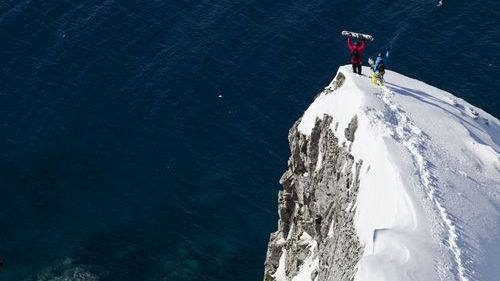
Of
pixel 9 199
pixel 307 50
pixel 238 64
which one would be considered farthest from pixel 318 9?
pixel 9 199

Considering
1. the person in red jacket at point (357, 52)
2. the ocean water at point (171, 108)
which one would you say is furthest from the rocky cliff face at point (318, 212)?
the ocean water at point (171, 108)

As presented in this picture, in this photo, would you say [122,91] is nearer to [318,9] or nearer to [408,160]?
[318,9]

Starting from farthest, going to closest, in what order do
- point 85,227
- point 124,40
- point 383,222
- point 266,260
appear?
point 124,40, point 85,227, point 266,260, point 383,222

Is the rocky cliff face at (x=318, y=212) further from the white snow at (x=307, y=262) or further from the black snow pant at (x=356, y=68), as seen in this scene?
the black snow pant at (x=356, y=68)

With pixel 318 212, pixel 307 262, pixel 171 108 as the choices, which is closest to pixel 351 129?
pixel 318 212

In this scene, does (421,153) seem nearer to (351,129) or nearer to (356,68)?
(351,129)

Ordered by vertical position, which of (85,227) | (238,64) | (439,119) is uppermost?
(439,119)
